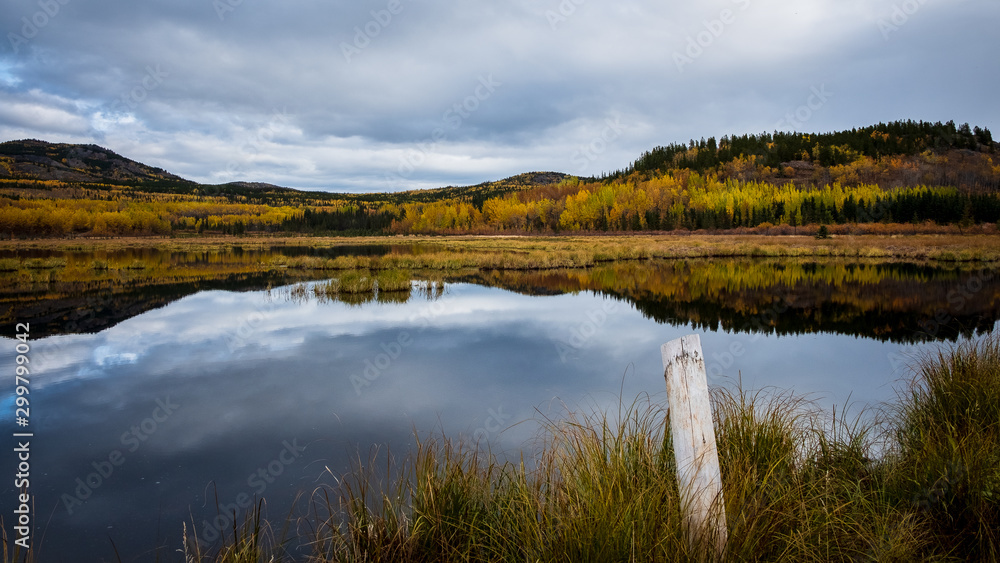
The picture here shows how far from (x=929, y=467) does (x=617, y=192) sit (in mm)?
113634

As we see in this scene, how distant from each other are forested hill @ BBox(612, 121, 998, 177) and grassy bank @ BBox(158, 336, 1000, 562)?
146 metres

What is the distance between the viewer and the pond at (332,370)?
4.80 meters

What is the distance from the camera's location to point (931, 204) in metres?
67.2

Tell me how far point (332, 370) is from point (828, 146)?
520 ft

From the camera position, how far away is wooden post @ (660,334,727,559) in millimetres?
2496

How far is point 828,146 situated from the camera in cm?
13388

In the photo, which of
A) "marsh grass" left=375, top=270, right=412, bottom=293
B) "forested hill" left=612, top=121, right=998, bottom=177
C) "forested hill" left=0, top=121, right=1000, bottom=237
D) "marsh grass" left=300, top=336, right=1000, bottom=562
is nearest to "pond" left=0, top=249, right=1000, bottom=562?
"marsh grass" left=375, top=270, right=412, bottom=293

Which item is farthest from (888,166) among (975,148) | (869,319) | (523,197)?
(869,319)

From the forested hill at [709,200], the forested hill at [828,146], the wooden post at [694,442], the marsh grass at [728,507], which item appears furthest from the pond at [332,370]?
the forested hill at [828,146]

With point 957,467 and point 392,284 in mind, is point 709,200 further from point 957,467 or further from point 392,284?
point 957,467

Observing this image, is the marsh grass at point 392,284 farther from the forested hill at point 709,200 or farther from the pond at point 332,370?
the forested hill at point 709,200

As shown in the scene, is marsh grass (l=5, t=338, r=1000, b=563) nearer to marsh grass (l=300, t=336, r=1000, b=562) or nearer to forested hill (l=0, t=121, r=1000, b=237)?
marsh grass (l=300, t=336, r=1000, b=562)

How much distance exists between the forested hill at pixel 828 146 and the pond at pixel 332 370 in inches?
5226

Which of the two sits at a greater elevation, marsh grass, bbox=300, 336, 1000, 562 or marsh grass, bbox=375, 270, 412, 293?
marsh grass, bbox=300, 336, 1000, 562
